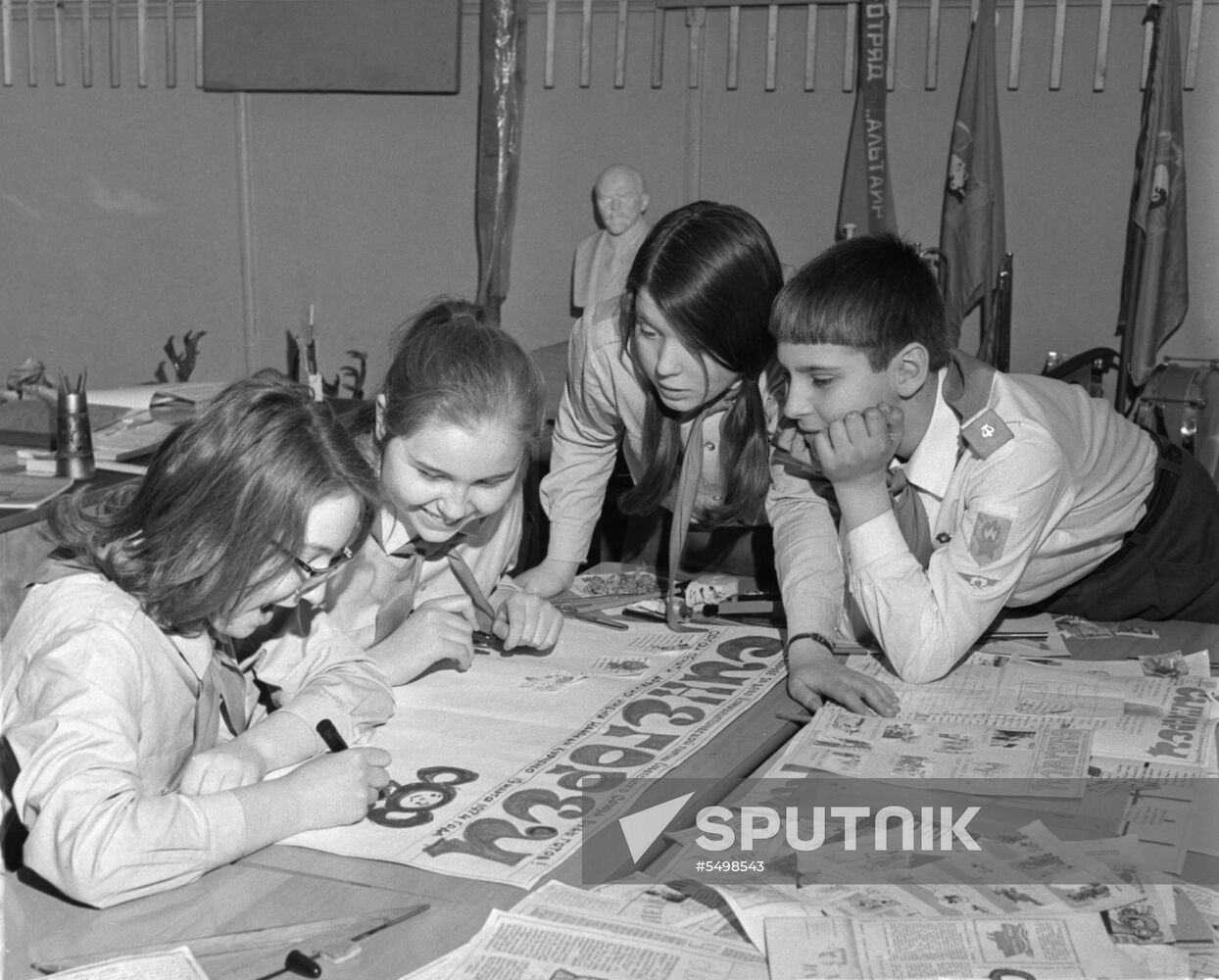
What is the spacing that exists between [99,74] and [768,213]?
2816mm

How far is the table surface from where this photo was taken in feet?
3.47

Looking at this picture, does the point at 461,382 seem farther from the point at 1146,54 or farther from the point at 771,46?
the point at 1146,54

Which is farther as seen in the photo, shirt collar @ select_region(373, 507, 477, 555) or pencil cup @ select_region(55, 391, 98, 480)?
pencil cup @ select_region(55, 391, 98, 480)

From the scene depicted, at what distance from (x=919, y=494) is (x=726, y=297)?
0.39m

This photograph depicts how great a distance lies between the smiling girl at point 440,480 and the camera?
1682mm

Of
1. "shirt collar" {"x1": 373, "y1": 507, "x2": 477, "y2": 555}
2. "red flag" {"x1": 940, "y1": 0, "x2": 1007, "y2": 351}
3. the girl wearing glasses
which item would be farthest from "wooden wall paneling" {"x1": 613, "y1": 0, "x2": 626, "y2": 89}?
the girl wearing glasses

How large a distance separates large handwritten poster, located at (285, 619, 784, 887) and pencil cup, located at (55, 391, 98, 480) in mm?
A: 1135

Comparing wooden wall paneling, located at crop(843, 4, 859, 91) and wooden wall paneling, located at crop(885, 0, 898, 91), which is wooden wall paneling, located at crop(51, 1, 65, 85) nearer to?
wooden wall paneling, located at crop(843, 4, 859, 91)

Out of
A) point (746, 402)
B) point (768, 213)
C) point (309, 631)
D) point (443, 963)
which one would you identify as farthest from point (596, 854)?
point (768, 213)

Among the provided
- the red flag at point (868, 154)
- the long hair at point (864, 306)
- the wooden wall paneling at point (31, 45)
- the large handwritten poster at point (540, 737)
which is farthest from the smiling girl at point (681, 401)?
the wooden wall paneling at point (31, 45)

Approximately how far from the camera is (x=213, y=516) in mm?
1292

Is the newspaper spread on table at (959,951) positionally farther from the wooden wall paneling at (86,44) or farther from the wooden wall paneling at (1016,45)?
the wooden wall paneling at (86,44)

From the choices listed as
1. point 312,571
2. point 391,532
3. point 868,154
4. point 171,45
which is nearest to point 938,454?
point 391,532

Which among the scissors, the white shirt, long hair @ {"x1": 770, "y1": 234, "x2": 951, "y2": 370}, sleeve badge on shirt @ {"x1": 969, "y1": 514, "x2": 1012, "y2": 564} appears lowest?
the scissors
